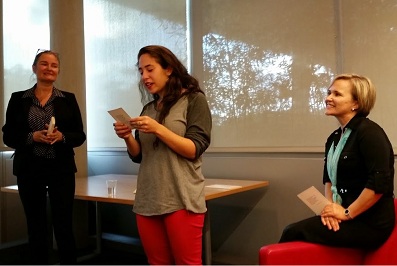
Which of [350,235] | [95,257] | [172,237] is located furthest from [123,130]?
[95,257]

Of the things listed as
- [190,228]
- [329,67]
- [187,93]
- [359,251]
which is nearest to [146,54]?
[187,93]

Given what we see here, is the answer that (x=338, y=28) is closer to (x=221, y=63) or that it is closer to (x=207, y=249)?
(x=221, y=63)

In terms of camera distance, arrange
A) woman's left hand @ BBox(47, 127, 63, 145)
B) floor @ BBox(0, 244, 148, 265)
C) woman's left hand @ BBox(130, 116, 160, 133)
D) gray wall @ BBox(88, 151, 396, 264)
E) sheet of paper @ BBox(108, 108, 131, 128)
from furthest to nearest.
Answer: floor @ BBox(0, 244, 148, 265) < gray wall @ BBox(88, 151, 396, 264) < woman's left hand @ BBox(47, 127, 63, 145) < sheet of paper @ BBox(108, 108, 131, 128) < woman's left hand @ BBox(130, 116, 160, 133)

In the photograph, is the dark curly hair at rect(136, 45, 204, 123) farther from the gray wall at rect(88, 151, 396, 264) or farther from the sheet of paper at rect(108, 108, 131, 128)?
the gray wall at rect(88, 151, 396, 264)

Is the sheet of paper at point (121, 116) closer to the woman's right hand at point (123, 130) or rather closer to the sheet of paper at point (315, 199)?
the woman's right hand at point (123, 130)

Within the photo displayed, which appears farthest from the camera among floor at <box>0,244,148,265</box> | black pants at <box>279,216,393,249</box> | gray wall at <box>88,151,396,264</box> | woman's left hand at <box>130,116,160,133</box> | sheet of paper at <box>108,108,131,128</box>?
floor at <box>0,244,148,265</box>

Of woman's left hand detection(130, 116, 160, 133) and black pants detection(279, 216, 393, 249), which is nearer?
woman's left hand detection(130, 116, 160, 133)

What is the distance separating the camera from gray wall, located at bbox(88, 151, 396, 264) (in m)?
2.71

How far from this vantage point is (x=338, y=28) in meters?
2.61

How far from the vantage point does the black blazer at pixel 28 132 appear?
2.13 meters

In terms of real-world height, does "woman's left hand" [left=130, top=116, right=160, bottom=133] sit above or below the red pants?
above

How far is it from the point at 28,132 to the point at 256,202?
5.83 ft

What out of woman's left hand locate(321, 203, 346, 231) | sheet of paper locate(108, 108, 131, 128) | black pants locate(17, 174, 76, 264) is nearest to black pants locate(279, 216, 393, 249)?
woman's left hand locate(321, 203, 346, 231)

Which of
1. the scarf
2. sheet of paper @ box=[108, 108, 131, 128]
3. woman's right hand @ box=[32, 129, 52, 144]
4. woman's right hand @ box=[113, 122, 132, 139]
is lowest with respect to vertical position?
the scarf
